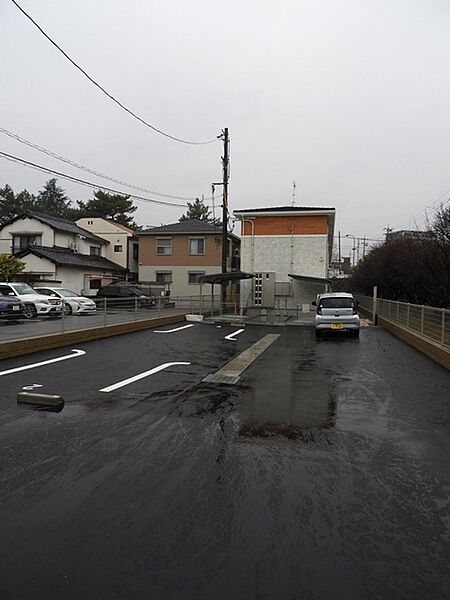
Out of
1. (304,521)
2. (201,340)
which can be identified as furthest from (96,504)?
(201,340)

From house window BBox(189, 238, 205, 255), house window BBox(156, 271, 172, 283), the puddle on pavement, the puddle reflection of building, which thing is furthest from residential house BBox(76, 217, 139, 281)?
the puddle on pavement

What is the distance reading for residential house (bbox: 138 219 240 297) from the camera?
116ft

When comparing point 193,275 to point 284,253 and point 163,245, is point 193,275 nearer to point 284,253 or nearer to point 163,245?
point 163,245

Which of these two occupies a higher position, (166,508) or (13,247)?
(13,247)

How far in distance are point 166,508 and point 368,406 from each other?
159 inches

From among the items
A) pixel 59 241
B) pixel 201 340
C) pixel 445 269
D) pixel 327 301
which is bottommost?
pixel 201 340

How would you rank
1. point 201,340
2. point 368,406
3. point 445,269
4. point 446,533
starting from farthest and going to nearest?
point 445,269
point 201,340
point 368,406
point 446,533

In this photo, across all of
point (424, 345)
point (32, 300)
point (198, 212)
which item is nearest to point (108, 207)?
point (198, 212)

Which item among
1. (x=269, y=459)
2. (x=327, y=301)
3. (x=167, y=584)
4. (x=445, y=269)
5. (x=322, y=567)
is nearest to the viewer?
(x=167, y=584)

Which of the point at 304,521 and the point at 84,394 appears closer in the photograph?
the point at 304,521

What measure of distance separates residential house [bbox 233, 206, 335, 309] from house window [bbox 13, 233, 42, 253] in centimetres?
1653

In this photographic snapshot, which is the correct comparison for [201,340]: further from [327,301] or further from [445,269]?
[445,269]

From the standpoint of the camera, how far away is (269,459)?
14.2 ft

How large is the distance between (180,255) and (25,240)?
12.1m
